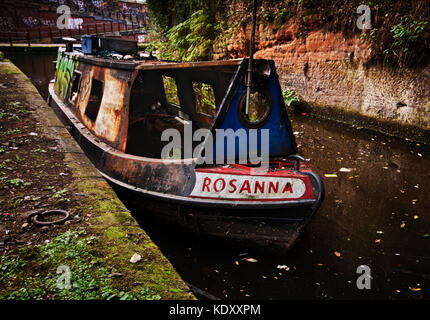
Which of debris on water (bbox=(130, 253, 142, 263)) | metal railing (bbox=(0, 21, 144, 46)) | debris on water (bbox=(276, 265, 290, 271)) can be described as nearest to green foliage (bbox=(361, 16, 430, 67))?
debris on water (bbox=(276, 265, 290, 271))

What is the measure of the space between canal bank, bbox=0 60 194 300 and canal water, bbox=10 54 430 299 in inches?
45.7

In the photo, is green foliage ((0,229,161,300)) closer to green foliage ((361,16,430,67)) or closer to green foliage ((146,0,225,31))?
green foliage ((361,16,430,67))

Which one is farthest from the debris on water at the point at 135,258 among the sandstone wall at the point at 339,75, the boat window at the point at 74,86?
the sandstone wall at the point at 339,75

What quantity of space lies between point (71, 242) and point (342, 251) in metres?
2.99

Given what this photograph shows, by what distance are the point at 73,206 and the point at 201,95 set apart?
4790 millimetres

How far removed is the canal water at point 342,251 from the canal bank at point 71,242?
1161 millimetres

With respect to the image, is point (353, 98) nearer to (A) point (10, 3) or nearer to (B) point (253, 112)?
(B) point (253, 112)

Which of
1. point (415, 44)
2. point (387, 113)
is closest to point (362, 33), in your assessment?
point (415, 44)

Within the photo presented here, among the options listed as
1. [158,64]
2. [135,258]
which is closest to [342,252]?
[135,258]

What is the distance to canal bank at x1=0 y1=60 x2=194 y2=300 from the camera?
1876 millimetres

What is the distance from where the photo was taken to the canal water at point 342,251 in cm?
312

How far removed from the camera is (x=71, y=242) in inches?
88.7

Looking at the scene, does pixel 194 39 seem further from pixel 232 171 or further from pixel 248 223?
Answer: pixel 248 223

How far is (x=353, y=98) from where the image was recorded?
8.07 metres
